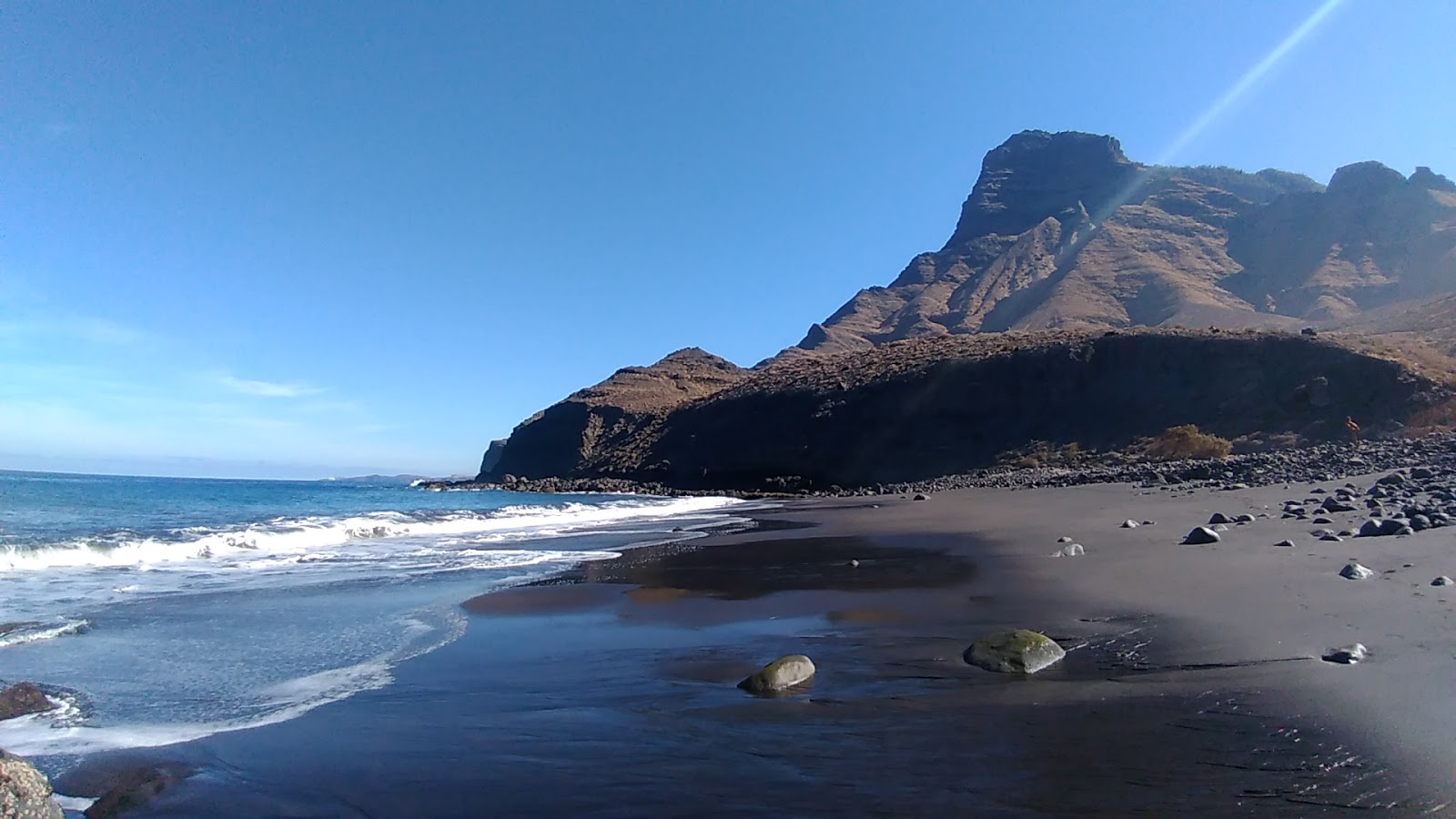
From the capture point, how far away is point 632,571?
520 inches

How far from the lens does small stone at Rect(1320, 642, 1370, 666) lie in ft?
16.6

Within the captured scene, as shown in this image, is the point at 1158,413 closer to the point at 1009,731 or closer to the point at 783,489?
the point at 783,489

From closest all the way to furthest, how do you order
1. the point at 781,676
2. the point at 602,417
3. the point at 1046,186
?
the point at 781,676
the point at 602,417
the point at 1046,186

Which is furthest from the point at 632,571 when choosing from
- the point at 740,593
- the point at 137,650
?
the point at 137,650

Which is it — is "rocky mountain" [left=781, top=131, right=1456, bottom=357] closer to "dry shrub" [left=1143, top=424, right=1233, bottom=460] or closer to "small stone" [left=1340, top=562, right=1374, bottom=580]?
"dry shrub" [left=1143, top=424, right=1233, bottom=460]

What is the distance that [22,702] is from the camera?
5.52 meters

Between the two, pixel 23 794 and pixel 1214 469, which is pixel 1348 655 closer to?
pixel 23 794

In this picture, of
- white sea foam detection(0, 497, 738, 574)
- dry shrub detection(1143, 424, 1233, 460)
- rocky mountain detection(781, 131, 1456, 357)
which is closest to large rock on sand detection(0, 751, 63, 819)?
white sea foam detection(0, 497, 738, 574)

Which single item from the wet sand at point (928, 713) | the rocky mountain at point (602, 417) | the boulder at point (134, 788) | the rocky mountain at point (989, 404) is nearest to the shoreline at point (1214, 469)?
the rocky mountain at point (989, 404)

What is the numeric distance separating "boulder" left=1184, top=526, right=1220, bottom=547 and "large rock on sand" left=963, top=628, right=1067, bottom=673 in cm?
534

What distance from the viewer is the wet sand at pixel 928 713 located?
3.71 meters

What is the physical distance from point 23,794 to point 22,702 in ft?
9.40

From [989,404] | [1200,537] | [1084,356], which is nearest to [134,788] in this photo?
[1200,537]

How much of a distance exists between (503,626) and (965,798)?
6.06 m
